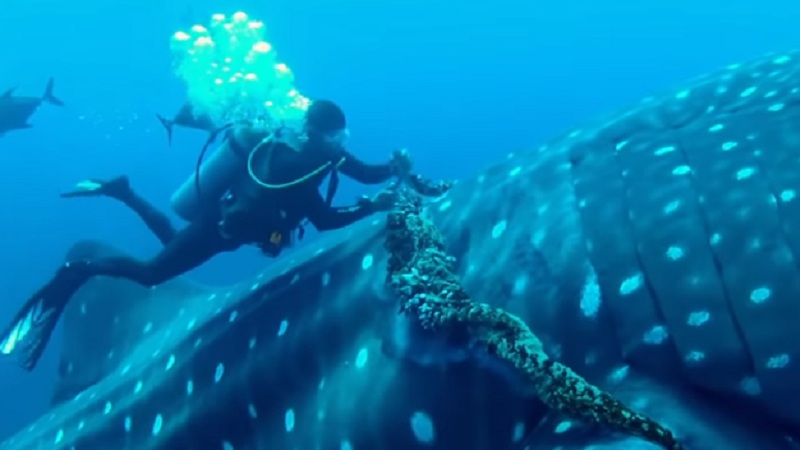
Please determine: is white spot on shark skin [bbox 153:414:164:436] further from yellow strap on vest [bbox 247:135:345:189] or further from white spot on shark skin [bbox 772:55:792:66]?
white spot on shark skin [bbox 772:55:792:66]

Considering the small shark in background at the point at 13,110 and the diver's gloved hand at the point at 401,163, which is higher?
the diver's gloved hand at the point at 401,163

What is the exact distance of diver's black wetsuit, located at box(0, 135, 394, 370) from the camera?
6.09m

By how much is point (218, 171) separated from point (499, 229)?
156 inches

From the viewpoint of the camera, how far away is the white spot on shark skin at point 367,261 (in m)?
3.78

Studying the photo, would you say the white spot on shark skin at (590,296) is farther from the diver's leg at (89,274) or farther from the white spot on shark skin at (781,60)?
the diver's leg at (89,274)

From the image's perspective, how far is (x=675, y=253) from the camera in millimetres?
2672

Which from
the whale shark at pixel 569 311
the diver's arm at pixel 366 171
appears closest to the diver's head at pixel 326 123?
the diver's arm at pixel 366 171

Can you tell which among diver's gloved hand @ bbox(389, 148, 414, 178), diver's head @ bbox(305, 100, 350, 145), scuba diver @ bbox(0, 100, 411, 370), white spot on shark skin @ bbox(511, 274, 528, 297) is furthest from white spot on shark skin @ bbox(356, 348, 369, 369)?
diver's gloved hand @ bbox(389, 148, 414, 178)

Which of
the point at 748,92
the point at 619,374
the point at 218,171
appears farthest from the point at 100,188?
the point at 619,374

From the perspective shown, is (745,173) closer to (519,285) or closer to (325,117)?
(519,285)

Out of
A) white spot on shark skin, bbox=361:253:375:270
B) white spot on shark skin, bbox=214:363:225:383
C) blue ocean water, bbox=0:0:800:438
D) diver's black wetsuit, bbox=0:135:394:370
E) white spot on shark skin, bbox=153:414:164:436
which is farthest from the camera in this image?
blue ocean water, bbox=0:0:800:438

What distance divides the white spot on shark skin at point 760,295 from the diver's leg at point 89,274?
4.75m

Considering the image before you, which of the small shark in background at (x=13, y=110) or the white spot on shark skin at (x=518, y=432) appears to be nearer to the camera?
the white spot on shark skin at (x=518, y=432)

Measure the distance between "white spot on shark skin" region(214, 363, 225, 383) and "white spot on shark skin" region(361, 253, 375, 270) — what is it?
0.91 metres
